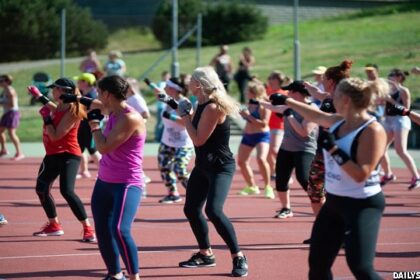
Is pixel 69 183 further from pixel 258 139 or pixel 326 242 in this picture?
pixel 258 139

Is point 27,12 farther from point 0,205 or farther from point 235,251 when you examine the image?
point 235,251

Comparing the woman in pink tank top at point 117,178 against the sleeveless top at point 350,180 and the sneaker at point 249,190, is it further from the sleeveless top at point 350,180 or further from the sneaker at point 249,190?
the sneaker at point 249,190

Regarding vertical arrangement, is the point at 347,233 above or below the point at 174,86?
above

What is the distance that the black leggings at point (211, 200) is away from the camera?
7.76 m

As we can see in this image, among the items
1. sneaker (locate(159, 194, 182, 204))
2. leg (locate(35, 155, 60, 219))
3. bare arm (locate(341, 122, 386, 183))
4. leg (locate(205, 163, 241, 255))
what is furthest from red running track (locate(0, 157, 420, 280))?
bare arm (locate(341, 122, 386, 183))

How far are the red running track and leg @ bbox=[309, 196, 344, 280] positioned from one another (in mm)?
1901

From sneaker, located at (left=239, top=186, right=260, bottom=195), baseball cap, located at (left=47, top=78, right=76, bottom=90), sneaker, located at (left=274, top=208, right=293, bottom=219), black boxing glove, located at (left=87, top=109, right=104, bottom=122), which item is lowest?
sneaker, located at (left=239, top=186, right=260, bottom=195)

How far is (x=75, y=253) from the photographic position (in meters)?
8.80

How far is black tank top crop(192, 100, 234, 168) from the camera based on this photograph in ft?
25.8

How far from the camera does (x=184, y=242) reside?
9531 mm

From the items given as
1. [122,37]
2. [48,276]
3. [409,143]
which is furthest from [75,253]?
[122,37]

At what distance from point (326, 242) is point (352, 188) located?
1.34 feet

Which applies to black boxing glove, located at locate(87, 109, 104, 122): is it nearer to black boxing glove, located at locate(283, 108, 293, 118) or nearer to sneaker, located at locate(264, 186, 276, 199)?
black boxing glove, located at locate(283, 108, 293, 118)

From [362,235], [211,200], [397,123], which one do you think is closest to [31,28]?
[397,123]
